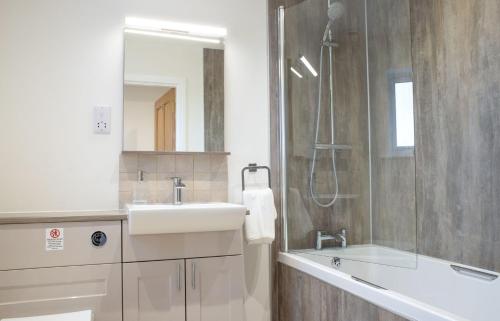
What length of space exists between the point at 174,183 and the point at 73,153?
57 cm

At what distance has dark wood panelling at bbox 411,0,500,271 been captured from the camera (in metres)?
1.77

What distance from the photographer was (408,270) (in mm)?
2059

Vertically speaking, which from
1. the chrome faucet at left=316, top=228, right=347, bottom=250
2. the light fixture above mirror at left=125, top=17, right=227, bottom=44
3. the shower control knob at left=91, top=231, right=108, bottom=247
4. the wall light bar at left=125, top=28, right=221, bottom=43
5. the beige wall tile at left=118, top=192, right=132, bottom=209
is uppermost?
the light fixture above mirror at left=125, top=17, right=227, bottom=44

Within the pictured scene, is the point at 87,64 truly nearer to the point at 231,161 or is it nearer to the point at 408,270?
the point at 231,161

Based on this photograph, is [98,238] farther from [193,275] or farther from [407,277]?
[407,277]

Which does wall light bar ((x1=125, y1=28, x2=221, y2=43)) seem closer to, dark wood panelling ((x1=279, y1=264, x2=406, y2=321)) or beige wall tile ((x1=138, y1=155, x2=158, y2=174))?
beige wall tile ((x1=138, y1=155, x2=158, y2=174))

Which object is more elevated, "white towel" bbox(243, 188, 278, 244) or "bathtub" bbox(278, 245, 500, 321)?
"white towel" bbox(243, 188, 278, 244)

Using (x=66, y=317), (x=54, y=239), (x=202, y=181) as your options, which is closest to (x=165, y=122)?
(x=202, y=181)

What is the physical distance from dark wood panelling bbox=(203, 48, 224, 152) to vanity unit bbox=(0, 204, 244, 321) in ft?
1.94

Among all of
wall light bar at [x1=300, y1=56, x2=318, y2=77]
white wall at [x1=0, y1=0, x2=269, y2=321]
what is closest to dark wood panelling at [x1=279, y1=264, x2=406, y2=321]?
white wall at [x1=0, y1=0, x2=269, y2=321]

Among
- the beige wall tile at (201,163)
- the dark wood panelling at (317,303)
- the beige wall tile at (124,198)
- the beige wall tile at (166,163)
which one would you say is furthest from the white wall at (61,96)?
the dark wood panelling at (317,303)

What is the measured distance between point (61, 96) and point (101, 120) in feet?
0.79

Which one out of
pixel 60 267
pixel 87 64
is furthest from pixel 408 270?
pixel 87 64

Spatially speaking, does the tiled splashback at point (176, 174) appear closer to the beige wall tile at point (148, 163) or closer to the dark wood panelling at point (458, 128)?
the beige wall tile at point (148, 163)
